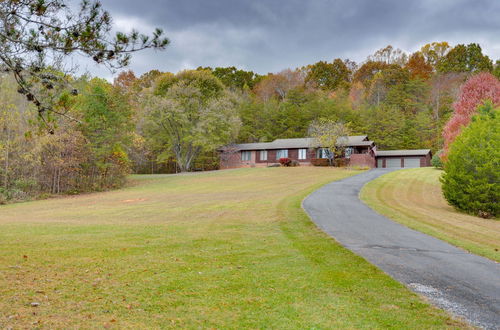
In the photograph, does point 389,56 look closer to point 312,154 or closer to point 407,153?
point 407,153

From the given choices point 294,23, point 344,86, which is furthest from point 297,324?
point 344,86

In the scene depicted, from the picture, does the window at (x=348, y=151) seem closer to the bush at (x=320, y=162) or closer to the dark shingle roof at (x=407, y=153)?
the bush at (x=320, y=162)

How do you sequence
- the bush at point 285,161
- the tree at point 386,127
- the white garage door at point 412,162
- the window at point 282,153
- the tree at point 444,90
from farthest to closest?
the tree at point 444,90 < the tree at point 386,127 < the window at point 282,153 < the white garage door at point 412,162 < the bush at point 285,161

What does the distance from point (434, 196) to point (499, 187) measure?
19.5 ft

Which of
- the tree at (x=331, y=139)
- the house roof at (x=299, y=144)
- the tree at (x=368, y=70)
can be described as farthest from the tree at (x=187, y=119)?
the tree at (x=368, y=70)

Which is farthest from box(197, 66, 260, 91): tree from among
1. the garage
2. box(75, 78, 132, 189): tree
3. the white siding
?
box(75, 78, 132, 189): tree

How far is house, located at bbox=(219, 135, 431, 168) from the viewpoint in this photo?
45178 millimetres

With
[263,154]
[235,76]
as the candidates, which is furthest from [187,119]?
[235,76]

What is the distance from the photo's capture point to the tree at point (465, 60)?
63669 millimetres

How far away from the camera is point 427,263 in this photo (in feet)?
24.0

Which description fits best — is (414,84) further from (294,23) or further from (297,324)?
(297,324)

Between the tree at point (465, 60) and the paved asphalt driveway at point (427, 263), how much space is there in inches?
2504

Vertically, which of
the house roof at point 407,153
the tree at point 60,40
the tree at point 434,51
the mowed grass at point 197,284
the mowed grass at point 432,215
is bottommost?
the mowed grass at point 432,215

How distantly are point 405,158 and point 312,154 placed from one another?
42.2 ft
